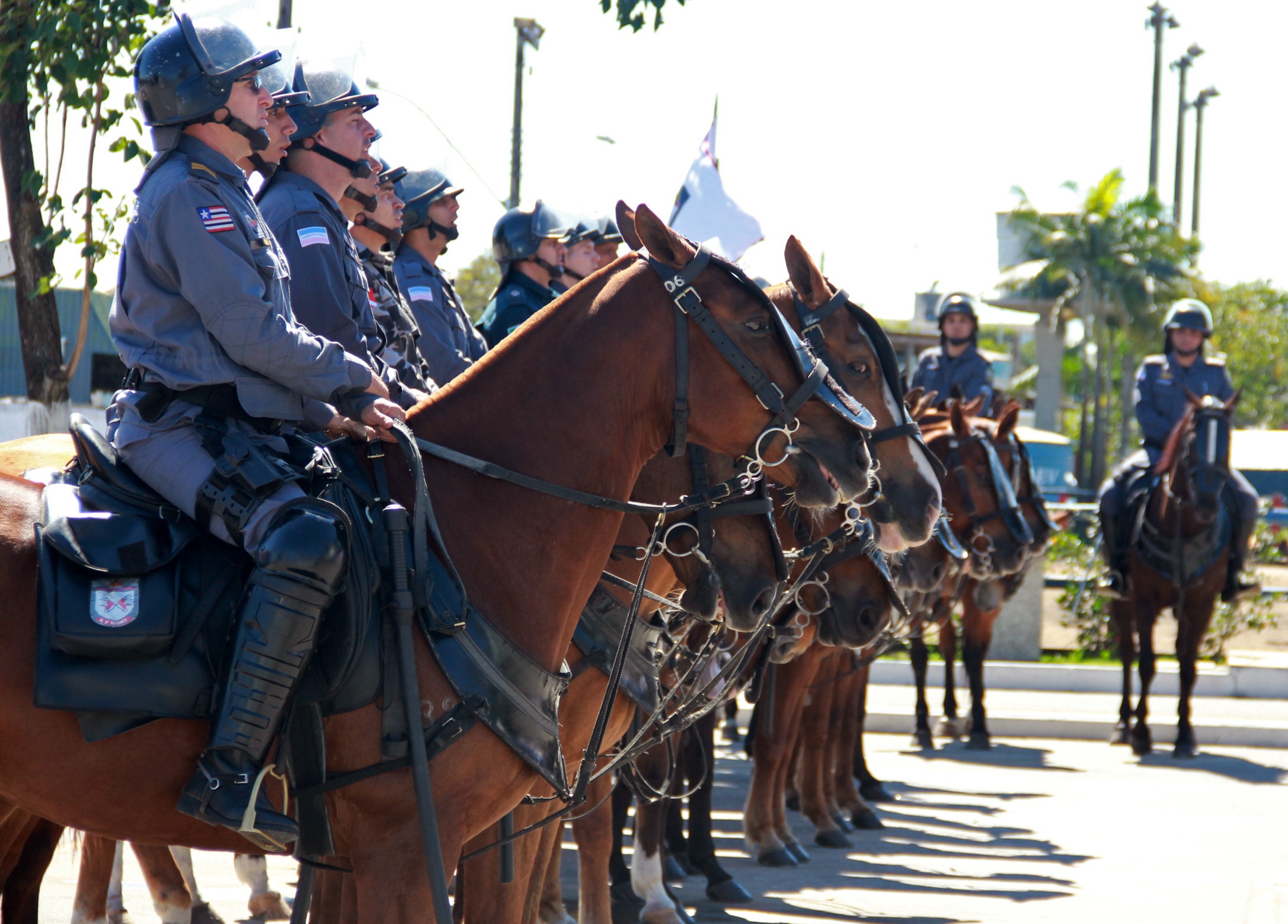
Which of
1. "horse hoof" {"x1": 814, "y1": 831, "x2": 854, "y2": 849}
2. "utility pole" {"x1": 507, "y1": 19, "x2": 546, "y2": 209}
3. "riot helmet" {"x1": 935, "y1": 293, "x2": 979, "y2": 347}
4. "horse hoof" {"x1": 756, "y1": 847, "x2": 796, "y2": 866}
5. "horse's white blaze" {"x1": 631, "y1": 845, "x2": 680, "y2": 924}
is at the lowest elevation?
"horse hoof" {"x1": 814, "y1": 831, "x2": 854, "y2": 849}

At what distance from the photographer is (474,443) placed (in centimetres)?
411

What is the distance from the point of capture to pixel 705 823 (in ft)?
27.0

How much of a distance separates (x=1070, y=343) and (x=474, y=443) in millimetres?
67778

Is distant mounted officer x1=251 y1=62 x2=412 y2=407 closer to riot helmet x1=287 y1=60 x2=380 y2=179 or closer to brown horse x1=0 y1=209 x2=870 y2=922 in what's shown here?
riot helmet x1=287 y1=60 x2=380 y2=179

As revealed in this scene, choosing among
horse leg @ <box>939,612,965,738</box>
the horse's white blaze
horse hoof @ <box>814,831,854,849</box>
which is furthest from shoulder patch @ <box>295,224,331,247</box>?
horse leg @ <box>939,612,965,738</box>

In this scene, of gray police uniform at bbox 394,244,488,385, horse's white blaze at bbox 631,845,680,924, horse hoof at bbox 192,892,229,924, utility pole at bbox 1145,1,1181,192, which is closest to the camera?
gray police uniform at bbox 394,244,488,385

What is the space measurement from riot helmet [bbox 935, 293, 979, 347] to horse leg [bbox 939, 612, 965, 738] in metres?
2.94

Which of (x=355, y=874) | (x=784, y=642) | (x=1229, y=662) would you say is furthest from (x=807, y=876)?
(x=1229, y=662)

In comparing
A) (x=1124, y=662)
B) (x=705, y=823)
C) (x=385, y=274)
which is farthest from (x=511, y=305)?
(x=1124, y=662)

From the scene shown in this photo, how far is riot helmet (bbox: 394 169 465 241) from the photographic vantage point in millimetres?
7191

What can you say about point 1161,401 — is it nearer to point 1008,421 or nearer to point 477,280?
point 1008,421

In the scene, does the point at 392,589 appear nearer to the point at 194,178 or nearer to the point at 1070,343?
the point at 194,178

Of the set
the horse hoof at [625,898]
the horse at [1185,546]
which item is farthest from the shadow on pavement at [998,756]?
the horse hoof at [625,898]

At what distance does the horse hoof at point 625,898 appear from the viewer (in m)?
7.53
